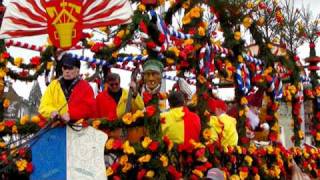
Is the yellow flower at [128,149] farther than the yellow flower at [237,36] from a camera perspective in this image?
No

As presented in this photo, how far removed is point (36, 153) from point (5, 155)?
511 mm

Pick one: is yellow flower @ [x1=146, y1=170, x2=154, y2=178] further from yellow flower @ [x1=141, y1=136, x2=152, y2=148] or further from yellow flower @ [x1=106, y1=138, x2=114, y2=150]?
yellow flower @ [x1=106, y1=138, x2=114, y2=150]

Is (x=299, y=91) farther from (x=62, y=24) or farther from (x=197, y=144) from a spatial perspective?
(x=62, y=24)

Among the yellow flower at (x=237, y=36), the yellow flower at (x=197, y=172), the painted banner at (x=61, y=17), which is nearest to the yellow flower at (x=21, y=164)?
the painted banner at (x=61, y=17)

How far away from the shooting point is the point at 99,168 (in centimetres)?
598

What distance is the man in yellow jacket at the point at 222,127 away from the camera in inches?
322

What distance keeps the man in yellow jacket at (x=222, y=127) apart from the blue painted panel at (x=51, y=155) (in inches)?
104

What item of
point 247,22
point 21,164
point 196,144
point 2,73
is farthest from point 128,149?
point 247,22

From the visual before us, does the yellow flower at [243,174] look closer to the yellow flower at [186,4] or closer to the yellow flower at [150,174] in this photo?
the yellow flower at [150,174]

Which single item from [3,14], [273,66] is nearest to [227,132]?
[273,66]

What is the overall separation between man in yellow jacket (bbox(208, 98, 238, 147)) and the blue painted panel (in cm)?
265

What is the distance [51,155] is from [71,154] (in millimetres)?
236

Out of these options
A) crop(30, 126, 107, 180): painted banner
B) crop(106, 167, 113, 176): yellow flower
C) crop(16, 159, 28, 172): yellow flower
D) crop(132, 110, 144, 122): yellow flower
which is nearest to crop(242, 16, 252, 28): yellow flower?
crop(132, 110, 144, 122): yellow flower

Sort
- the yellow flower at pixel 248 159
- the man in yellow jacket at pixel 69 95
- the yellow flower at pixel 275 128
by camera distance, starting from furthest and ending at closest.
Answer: the yellow flower at pixel 275 128
the yellow flower at pixel 248 159
the man in yellow jacket at pixel 69 95
